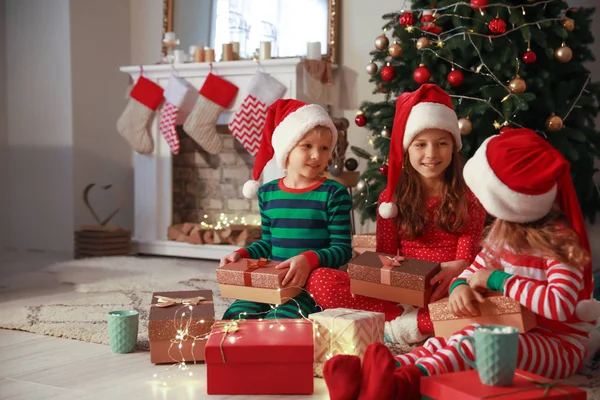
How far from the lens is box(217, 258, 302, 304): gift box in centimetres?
210

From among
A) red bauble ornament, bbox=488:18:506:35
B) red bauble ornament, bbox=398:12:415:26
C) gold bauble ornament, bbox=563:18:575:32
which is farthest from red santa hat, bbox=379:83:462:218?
gold bauble ornament, bbox=563:18:575:32

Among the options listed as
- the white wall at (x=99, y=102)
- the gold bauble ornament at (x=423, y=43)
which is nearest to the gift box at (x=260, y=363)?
the gold bauble ornament at (x=423, y=43)

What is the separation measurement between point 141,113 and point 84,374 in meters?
2.70

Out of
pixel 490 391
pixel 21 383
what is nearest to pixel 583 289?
pixel 490 391

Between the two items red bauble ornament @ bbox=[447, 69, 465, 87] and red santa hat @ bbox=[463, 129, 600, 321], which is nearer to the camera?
red santa hat @ bbox=[463, 129, 600, 321]

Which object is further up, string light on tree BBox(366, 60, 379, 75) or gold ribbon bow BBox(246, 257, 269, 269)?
string light on tree BBox(366, 60, 379, 75)

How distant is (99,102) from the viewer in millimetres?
4855

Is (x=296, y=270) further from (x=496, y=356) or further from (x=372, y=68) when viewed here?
(x=372, y=68)

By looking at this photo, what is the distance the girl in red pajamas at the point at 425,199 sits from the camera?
2299 mm

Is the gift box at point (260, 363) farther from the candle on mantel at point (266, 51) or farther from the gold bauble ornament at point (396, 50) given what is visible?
the candle on mantel at point (266, 51)

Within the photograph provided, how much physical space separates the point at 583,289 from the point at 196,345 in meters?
1.05

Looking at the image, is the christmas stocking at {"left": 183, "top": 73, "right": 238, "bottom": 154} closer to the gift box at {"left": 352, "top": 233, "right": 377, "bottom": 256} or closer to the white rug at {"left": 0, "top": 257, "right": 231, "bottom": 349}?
the white rug at {"left": 0, "top": 257, "right": 231, "bottom": 349}

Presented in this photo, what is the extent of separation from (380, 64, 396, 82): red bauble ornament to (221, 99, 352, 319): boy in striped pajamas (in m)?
0.95

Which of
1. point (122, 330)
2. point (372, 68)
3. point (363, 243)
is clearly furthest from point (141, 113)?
point (122, 330)
